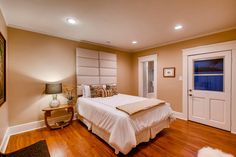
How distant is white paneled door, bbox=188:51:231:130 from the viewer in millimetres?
2858

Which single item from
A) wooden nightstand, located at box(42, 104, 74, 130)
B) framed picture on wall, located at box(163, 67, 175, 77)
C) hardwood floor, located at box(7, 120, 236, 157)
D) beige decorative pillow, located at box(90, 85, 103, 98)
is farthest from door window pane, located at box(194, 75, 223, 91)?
wooden nightstand, located at box(42, 104, 74, 130)

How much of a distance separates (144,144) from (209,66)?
105 inches

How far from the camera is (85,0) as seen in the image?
70.0 inches

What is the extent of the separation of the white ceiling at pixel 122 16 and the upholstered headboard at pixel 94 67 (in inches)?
31.4

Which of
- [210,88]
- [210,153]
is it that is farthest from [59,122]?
[210,88]

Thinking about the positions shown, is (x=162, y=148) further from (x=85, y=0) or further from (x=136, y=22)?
(x=85, y=0)

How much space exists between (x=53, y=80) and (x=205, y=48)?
421 centimetres

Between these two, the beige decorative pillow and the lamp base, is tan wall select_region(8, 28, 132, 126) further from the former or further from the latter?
the beige decorative pillow

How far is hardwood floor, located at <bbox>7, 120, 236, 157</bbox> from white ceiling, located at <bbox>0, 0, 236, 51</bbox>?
2.48m

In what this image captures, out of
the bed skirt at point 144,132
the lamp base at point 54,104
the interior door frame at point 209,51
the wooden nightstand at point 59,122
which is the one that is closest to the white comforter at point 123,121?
the bed skirt at point 144,132

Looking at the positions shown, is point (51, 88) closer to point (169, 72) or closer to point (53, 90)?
point (53, 90)

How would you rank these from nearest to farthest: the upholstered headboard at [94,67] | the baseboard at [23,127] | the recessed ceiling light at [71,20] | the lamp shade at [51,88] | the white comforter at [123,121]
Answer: the white comforter at [123,121], the recessed ceiling light at [71,20], the baseboard at [23,127], the lamp shade at [51,88], the upholstered headboard at [94,67]

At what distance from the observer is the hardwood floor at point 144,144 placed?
2067 mm

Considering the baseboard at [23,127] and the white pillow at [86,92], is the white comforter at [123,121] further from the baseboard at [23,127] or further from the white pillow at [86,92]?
the baseboard at [23,127]
